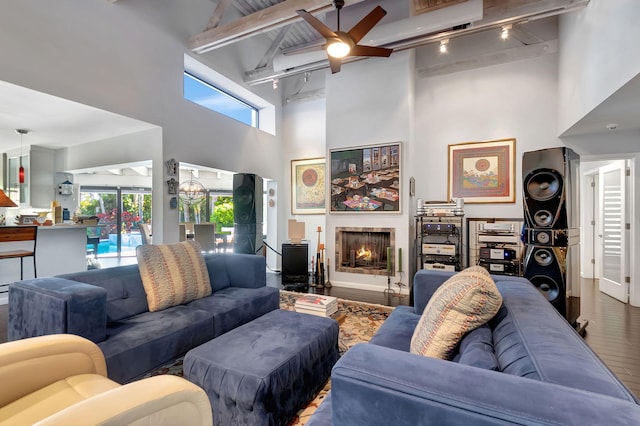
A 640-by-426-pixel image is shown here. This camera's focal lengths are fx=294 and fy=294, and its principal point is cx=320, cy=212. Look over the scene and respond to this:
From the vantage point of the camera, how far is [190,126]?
4258 mm

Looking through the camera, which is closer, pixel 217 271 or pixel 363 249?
pixel 217 271

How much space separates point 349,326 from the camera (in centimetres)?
294

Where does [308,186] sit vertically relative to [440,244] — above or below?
above

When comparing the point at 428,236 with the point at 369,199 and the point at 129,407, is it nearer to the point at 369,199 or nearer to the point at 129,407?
the point at 369,199

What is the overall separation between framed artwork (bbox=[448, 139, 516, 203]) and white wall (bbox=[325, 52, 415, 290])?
0.72 m

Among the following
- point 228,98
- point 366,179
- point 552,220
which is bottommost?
point 552,220

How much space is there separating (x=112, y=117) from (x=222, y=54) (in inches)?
82.2

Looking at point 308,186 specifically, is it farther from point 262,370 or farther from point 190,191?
→ point 262,370

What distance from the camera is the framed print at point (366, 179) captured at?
4.48 metres

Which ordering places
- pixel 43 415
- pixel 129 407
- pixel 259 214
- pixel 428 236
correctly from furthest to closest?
pixel 259 214, pixel 428 236, pixel 43 415, pixel 129 407

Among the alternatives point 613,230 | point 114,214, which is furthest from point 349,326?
point 114,214

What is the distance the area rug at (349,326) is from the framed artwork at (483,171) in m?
2.40

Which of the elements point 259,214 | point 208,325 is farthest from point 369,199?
point 208,325

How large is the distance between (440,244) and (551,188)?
1681mm
